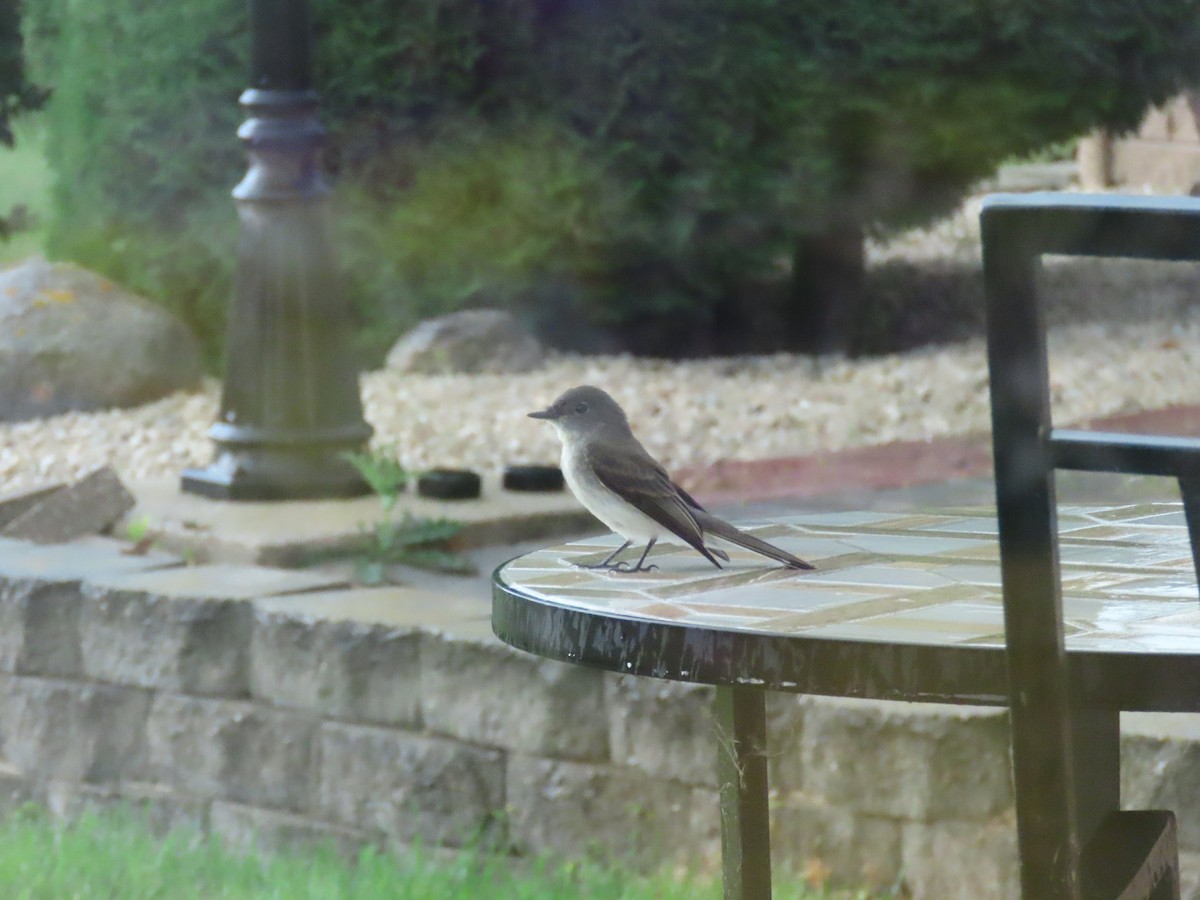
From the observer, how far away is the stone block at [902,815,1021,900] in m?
2.98

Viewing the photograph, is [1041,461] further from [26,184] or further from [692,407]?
[26,184]

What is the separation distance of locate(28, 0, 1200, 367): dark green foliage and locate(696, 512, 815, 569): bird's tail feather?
597 centimetres

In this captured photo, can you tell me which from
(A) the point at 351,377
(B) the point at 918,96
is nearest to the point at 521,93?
(B) the point at 918,96

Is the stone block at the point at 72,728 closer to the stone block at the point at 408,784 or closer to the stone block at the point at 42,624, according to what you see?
the stone block at the point at 42,624

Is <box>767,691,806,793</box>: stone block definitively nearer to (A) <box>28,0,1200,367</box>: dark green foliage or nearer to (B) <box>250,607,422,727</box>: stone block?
(B) <box>250,607,422,727</box>: stone block

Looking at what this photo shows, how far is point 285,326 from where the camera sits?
17.1ft

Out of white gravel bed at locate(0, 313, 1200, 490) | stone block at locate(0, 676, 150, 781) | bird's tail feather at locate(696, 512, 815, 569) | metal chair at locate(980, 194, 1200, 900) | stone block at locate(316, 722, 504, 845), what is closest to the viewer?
metal chair at locate(980, 194, 1200, 900)

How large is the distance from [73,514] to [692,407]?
278cm

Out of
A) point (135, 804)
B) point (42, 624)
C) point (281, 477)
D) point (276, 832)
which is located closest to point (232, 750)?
point (276, 832)

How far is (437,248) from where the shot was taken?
8148mm

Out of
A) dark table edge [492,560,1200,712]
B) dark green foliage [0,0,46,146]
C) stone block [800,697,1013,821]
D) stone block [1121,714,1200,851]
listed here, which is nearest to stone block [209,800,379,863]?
stone block [800,697,1013,821]

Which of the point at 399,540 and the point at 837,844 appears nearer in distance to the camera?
the point at 837,844

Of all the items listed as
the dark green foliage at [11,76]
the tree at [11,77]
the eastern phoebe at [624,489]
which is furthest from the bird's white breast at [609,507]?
the dark green foliage at [11,76]

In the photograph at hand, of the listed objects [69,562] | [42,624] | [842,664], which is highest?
[842,664]
